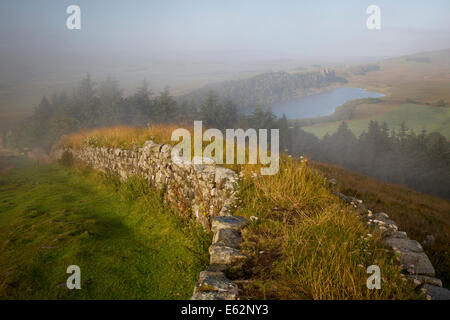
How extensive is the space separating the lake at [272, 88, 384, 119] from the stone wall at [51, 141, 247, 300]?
71.8 meters

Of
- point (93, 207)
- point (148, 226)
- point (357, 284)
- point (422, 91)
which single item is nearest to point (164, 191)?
point (148, 226)

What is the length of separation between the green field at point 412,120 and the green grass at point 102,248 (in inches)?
2388

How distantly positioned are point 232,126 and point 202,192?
40.0 meters

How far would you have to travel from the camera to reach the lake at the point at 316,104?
8462 centimetres

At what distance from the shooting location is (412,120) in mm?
62500

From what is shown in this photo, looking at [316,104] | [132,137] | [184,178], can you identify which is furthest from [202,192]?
[316,104]

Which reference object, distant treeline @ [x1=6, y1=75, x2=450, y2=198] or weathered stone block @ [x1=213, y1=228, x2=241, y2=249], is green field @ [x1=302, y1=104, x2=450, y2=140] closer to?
distant treeline @ [x1=6, y1=75, x2=450, y2=198]

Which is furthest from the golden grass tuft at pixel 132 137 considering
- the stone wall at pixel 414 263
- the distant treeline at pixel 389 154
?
the distant treeline at pixel 389 154

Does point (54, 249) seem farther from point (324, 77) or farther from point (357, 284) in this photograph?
point (324, 77)

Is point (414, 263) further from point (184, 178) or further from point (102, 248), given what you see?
point (102, 248)

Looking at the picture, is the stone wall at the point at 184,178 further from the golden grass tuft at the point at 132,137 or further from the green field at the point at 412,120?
the green field at the point at 412,120

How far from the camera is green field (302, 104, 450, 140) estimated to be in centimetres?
5659

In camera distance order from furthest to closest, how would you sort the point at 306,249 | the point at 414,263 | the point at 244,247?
the point at 244,247, the point at 414,263, the point at 306,249

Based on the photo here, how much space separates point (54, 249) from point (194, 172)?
135 inches
